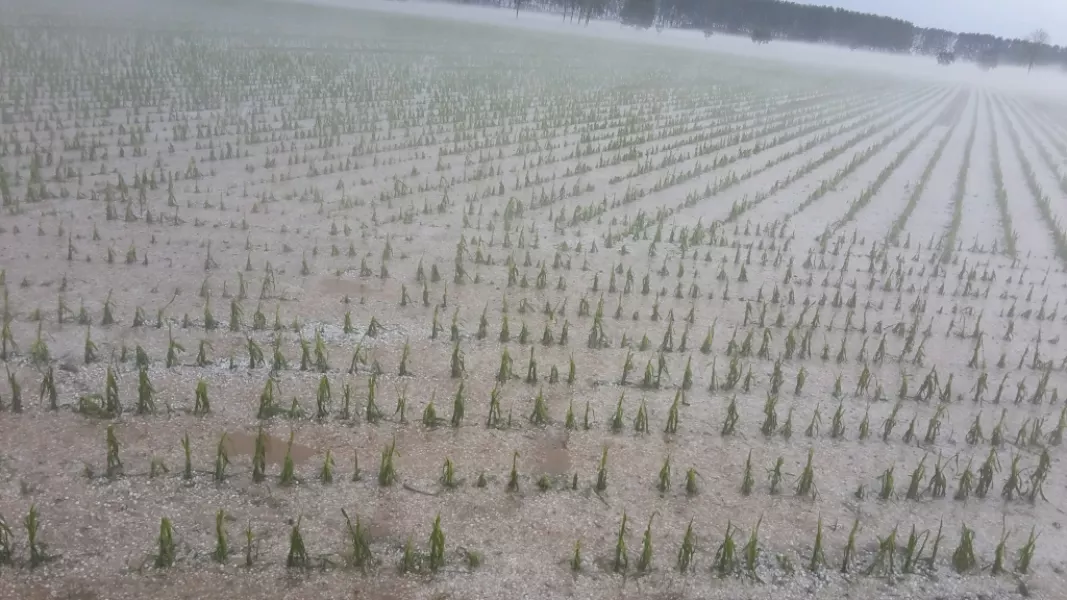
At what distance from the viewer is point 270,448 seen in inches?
196

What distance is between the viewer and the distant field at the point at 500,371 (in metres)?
4.26

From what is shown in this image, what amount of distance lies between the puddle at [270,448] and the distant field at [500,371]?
24 millimetres

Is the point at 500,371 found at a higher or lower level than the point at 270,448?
higher

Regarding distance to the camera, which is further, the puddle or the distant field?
the puddle

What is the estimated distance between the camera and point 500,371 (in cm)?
614

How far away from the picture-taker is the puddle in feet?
16.0

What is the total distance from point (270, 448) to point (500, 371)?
188 centimetres

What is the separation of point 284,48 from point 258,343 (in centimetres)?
2704

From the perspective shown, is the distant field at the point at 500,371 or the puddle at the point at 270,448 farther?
the puddle at the point at 270,448

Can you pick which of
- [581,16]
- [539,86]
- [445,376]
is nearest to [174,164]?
[445,376]

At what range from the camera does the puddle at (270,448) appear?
16.0 ft

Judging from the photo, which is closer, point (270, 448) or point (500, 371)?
point (270, 448)

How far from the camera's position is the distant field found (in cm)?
426

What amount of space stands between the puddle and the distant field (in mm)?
24
